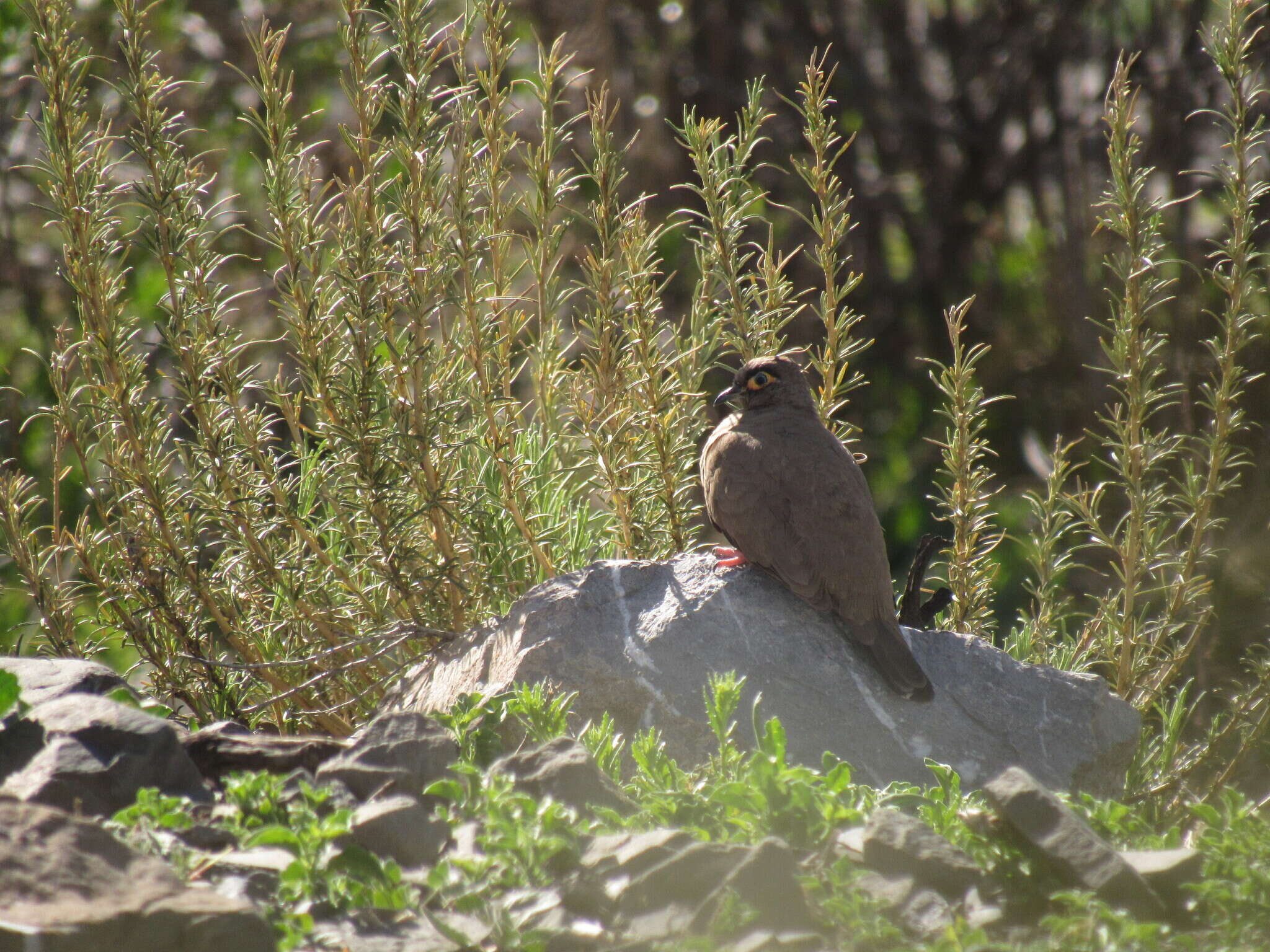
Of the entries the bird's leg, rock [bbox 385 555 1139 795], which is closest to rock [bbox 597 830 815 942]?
rock [bbox 385 555 1139 795]

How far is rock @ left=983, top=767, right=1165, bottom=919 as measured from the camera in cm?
220

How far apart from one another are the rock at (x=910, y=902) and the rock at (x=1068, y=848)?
20 centimetres

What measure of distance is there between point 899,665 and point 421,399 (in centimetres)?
146

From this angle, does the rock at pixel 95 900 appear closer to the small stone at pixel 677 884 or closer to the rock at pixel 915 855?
the small stone at pixel 677 884

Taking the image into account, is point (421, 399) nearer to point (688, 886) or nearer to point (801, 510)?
point (801, 510)

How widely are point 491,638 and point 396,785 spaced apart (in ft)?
2.67

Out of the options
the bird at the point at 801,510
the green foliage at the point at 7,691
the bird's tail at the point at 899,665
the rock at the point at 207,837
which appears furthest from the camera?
the bird at the point at 801,510

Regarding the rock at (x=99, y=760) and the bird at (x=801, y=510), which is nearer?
the rock at (x=99, y=760)

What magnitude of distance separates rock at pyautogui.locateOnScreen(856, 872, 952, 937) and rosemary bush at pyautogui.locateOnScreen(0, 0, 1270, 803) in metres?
1.49

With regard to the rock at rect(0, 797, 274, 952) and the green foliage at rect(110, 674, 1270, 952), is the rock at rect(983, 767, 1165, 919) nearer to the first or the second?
the green foliage at rect(110, 674, 1270, 952)

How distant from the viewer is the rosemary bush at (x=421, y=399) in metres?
3.16

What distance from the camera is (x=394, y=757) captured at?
2570 mm

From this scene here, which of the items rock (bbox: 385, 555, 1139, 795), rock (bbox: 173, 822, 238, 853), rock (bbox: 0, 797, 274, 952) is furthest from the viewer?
rock (bbox: 385, 555, 1139, 795)

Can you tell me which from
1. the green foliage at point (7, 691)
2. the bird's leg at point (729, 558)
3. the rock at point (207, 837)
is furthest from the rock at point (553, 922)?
the bird's leg at point (729, 558)
